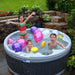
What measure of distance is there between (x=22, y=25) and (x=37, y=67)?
71.5 inches

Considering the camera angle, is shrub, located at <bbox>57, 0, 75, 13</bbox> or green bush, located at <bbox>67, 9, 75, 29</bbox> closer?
green bush, located at <bbox>67, 9, 75, 29</bbox>

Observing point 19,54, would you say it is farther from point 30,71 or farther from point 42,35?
point 42,35

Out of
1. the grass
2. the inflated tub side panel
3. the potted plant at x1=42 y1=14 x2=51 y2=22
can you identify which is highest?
the grass

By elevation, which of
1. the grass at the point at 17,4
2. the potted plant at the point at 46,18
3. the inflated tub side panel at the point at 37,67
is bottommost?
the inflated tub side panel at the point at 37,67

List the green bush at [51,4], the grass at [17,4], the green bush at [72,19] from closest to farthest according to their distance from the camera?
the green bush at [72,19]
the green bush at [51,4]
the grass at [17,4]

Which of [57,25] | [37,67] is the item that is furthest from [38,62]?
[57,25]

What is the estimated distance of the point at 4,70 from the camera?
403 centimetres

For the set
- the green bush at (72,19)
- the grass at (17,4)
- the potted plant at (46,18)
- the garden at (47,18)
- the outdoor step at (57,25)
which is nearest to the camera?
the green bush at (72,19)

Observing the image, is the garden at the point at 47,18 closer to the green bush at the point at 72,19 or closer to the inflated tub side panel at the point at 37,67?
the green bush at the point at 72,19

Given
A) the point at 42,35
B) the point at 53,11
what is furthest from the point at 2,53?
the point at 53,11

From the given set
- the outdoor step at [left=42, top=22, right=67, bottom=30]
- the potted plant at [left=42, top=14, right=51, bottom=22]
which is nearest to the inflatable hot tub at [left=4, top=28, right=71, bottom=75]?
the outdoor step at [left=42, top=22, right=67, bottom=30]

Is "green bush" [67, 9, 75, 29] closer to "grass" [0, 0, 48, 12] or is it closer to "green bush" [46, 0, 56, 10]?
"green bush" [46, 0, 56, 10]

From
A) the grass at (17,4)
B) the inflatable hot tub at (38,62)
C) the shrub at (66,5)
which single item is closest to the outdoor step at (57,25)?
the shrub at (66,5)

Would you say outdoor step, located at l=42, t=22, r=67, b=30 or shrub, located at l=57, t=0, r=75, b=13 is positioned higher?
shrub, located at l=57, t=0, r=75, b=13
